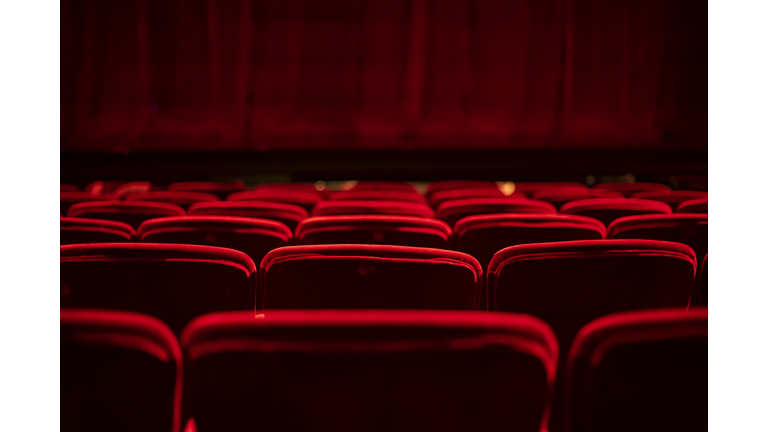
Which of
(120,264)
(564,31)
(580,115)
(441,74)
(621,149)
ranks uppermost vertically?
(564,31)

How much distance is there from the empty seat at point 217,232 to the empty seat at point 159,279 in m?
0.36

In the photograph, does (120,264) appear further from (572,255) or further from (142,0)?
(142,0)

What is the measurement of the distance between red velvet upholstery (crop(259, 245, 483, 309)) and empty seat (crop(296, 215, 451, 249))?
37 cm

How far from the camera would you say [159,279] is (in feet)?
3.62

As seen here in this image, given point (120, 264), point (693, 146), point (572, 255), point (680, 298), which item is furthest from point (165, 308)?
point (693, 146)

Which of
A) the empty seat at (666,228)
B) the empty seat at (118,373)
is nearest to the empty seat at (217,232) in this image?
the empty seat at (118,373)

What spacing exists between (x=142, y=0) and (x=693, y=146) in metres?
7.01

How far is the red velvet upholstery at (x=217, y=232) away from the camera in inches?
57.7

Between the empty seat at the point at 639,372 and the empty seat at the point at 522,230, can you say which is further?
the empty seat at the point at 522,230

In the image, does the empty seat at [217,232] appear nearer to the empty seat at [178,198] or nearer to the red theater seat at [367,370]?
the red theater seat at [367,370]

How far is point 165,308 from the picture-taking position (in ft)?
3.75

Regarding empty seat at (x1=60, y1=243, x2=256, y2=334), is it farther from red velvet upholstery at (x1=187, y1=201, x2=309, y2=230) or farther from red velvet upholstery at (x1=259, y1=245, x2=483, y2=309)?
red velvet upholstery at (x1=187, y1=201, x2=309, y2=230)

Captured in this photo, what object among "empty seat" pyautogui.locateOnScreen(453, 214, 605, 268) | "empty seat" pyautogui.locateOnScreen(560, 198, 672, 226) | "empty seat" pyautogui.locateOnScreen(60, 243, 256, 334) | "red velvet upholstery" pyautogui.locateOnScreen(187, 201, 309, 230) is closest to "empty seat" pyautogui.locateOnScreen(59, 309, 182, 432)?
"empty seat" pyautogui.locateOnScreen(60, 243, 256, 334)

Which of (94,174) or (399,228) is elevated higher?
(94,174)
